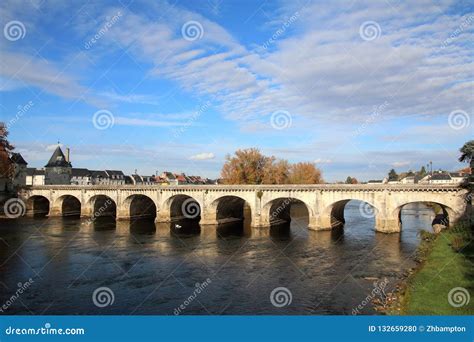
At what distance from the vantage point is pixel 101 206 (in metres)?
67.1

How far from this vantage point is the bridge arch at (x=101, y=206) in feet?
207

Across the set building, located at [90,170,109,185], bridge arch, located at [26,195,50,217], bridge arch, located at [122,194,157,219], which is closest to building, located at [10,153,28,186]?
bridge arch, located at [26,195,50,217]

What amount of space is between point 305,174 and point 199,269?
65070 millimetres

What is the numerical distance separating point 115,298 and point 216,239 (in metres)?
20.7

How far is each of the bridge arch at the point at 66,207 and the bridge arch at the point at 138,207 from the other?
11.0 metres

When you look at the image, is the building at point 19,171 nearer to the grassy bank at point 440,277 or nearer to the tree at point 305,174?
the tree at point 305,174

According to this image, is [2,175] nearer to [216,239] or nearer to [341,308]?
[216,239]

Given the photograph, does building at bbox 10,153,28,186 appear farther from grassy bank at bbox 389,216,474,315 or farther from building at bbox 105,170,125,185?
grassy bank at bbox 389,216,474,315

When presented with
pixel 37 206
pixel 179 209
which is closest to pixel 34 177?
pixel 37 206

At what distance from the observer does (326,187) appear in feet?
145

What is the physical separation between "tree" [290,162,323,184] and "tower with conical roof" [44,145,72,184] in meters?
54.8

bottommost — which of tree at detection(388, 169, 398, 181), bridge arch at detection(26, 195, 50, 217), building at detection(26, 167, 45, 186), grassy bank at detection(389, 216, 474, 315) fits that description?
grassy bank at detection(389, 216, 474, 315)

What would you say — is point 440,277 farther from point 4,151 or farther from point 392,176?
point 392,176

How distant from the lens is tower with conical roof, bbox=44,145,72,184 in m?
93.4
